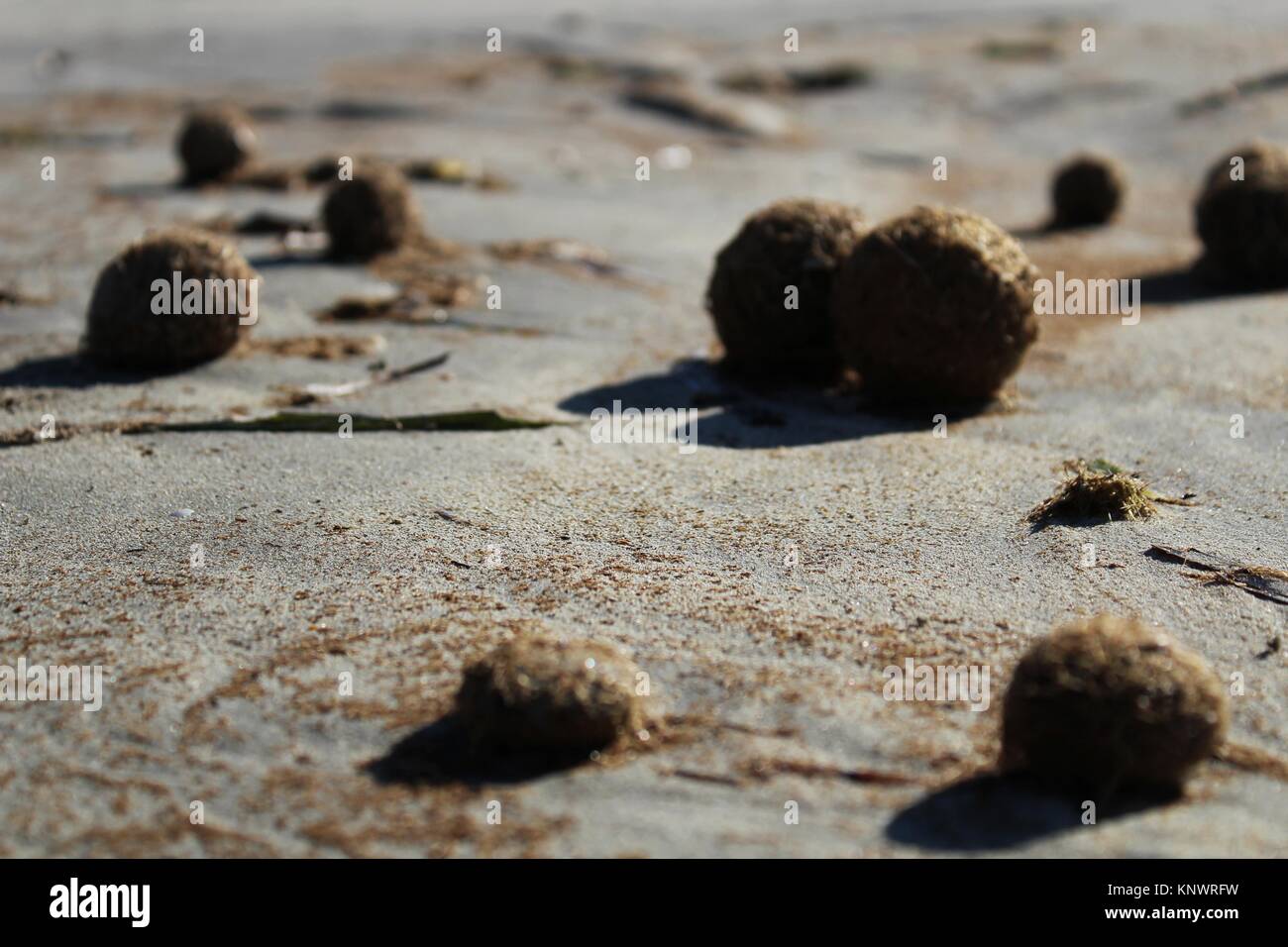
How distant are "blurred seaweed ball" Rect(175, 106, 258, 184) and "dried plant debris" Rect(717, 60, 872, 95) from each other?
30.1 ft

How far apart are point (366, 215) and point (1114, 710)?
30.0ft

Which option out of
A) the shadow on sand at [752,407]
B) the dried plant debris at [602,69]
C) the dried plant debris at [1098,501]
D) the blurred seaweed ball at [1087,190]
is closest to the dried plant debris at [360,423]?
the shadow on sand at [752,407]

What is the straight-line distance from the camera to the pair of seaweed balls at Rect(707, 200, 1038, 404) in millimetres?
8195

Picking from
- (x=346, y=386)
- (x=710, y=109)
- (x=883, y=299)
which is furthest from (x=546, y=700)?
(x=710, y=109)

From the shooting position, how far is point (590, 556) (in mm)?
6457

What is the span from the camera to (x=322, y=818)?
A: 4.52 meters

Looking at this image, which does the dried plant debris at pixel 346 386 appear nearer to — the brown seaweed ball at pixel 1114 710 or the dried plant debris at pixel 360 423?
the dried plant debris at pixel 360 423

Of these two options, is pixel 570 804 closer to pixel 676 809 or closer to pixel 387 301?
pixel 676 809

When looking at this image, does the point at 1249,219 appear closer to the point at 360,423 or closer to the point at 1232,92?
the point at 360,423

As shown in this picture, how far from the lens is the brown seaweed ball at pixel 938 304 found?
26.8ft

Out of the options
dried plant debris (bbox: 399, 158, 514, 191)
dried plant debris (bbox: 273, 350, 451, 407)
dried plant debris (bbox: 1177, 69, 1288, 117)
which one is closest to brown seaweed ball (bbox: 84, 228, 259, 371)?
dried plant debris (bbox: 273, 350, 451, 407)

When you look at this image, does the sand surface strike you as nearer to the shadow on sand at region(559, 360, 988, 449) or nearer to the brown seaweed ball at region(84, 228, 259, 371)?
the shadow on sand at region(559, 360, 988, 449)

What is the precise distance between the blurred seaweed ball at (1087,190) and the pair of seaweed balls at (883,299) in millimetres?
6371

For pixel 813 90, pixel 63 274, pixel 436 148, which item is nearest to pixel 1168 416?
pixel 63 274
